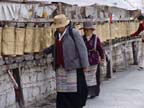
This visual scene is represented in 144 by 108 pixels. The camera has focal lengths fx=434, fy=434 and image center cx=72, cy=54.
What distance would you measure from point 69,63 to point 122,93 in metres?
3.59

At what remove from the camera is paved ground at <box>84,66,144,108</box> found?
889cm

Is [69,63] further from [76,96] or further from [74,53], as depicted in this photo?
[76,96]

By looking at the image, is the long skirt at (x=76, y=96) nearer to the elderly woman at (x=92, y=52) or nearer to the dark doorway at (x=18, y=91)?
the dark doorway at (x=18, y=91)

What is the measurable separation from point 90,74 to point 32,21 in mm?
1944

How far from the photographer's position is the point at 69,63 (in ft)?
22.6

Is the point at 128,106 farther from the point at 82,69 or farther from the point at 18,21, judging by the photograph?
the point at 18,21

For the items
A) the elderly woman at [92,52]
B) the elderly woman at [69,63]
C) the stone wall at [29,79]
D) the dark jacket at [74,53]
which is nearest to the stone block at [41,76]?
the stone wall at [29,79]

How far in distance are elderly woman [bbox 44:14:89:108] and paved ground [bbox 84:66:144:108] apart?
1575mm

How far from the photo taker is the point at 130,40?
15.2 metres

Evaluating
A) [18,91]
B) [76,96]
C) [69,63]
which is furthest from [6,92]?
[69,63]

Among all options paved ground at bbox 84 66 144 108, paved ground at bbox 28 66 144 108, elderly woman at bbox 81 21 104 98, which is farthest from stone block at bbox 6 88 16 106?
elderly woman at bbox 81 21 104 98

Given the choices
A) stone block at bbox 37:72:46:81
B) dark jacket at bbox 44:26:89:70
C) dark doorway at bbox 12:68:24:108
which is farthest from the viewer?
stone block at bbox 37:72:46:81

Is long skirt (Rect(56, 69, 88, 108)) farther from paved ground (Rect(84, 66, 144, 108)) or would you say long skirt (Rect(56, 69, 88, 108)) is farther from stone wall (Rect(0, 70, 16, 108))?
paved ground (Rect(84, 66, 144, 108))

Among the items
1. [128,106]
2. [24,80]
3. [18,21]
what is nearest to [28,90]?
[24,80]
